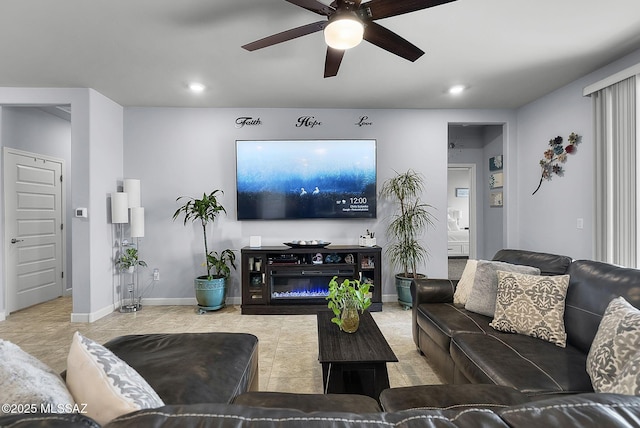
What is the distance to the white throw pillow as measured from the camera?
2.41 ft

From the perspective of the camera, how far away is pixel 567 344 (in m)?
1.92

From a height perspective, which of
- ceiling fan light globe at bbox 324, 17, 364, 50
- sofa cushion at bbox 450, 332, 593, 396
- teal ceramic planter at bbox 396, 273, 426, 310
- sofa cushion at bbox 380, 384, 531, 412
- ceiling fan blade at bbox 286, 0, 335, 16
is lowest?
teal ceramic planter at bbox 396, 273, 426, 310

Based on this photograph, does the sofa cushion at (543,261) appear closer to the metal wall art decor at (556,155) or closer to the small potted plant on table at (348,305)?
the small potted plant on table at (348,305)

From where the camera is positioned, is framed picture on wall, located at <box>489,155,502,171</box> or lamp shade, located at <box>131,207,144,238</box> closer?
lamp shade, located at <box>131,207,144,238</box>

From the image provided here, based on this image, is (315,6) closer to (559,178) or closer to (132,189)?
(132,189)

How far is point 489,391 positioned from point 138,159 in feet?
15.2

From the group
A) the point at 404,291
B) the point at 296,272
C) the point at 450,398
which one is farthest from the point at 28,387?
the point at 404,291

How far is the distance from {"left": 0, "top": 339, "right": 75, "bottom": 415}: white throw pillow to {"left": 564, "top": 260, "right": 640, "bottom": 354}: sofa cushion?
92.9 inches

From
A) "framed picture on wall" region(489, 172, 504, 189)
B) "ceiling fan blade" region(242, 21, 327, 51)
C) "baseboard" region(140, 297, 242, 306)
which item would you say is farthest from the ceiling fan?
"framed picture on wall" region(489, 172, 504, 189)

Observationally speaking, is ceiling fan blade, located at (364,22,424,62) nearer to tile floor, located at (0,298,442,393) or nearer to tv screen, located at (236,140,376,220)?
tv screen, located at (236,140,376,220)

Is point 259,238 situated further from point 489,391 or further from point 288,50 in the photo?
point 489,391

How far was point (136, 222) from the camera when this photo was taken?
406 cm

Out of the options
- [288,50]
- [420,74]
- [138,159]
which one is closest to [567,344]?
[420,74]

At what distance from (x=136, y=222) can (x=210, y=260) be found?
3.42ft
